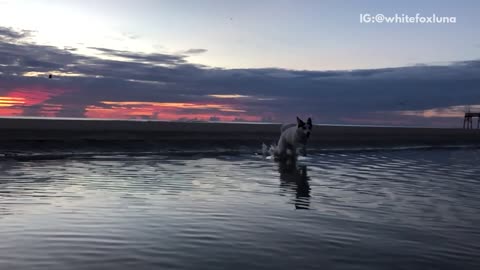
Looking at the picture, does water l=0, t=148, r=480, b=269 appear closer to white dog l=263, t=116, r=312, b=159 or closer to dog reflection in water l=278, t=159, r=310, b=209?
dog reflection in water l=278, t=159, r=310, b=209

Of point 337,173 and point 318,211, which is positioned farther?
point 337,173

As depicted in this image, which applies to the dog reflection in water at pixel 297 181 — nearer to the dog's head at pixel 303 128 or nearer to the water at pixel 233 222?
the water at pixel 233 222

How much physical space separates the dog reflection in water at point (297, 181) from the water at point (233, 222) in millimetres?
51

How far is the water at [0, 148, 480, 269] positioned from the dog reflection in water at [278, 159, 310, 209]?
0.17 feet

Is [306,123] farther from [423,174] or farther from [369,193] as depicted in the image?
[369,193]

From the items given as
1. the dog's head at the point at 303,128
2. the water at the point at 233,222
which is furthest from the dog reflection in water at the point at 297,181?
the dog's head at the point at 303,128

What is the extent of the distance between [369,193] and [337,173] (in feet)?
19.3

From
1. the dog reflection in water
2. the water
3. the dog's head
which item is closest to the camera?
the water

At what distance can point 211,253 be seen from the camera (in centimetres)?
760

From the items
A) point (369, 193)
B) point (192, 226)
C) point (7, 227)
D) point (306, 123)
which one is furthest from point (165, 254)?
point (306, 123)

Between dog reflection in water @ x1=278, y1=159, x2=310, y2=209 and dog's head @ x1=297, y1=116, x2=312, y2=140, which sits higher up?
dog's head @ x1=297, y1=116, x2=312, y2=140

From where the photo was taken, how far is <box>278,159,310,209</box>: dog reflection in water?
1282 centimetres

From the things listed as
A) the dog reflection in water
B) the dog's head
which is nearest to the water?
the dog reflection in water

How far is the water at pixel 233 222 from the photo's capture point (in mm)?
7328
